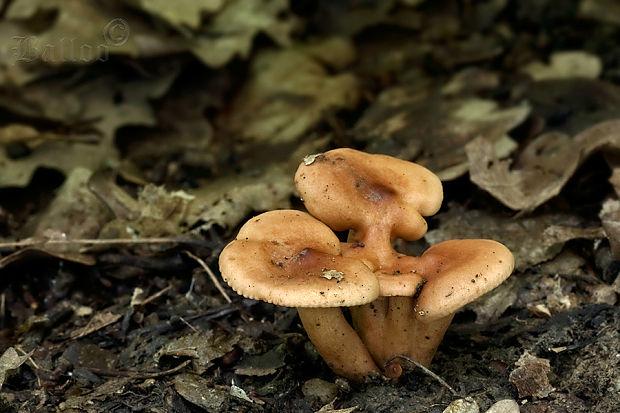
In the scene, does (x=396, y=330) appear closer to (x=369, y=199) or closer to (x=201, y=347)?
(x=369, y=199)

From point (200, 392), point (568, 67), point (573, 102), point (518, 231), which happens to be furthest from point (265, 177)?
point (568, 67)

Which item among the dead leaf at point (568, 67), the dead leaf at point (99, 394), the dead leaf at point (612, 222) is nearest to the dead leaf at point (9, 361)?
the dead leaf at point (99, 394)

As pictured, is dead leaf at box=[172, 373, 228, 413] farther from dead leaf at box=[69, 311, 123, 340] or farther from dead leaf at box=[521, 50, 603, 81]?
dead leaf at box=[521, 50, 603, 81]

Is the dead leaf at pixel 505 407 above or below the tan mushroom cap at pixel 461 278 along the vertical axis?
below

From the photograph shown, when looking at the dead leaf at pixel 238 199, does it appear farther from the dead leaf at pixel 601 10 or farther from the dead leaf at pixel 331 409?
the dead leaf at pixel 601 10

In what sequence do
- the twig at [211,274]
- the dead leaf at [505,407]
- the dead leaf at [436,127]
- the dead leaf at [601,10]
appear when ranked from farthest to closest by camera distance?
the dead leaf at [601,10] < the dead leaf at [436,127] < the twig at [211,274] < the dead leaf at [505,407]

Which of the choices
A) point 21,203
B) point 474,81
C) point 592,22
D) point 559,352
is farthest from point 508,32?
point 21,203

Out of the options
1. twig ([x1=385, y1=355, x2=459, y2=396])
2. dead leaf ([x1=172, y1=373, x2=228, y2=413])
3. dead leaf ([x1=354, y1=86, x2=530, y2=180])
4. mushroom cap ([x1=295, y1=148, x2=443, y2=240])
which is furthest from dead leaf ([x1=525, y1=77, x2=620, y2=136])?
dead leaf ([x1=172, y1=373, x2=228, y2=413])
